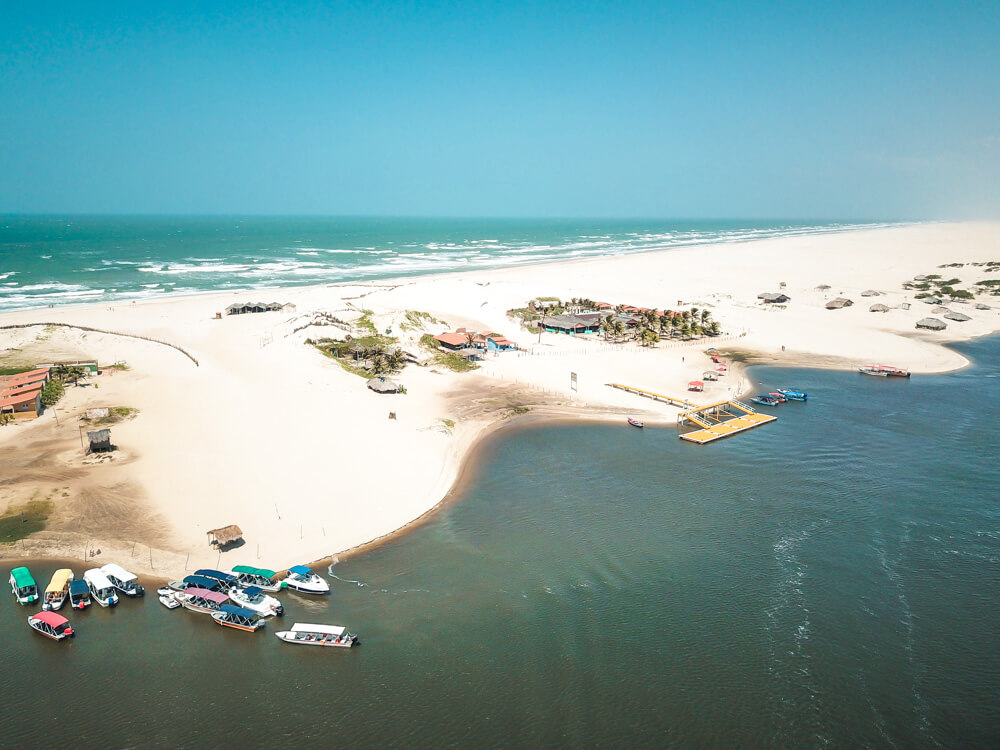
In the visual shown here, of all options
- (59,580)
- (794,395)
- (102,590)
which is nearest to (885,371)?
(794,395)

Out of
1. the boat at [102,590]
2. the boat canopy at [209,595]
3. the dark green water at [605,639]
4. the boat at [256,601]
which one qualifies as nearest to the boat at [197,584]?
the boat canopy at [209,595]

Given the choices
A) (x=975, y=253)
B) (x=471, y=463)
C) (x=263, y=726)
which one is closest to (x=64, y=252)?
(x=471, y=463)

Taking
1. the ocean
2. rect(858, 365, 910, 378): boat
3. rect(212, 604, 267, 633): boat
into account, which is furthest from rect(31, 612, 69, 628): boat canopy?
the ocean

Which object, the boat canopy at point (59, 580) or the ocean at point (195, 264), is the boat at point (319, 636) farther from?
the ocean at point (195, 264)

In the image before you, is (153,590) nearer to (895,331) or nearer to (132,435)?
(132,435)

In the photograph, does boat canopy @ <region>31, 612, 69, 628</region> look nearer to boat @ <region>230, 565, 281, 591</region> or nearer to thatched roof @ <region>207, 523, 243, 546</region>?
boat @ <region>230, 565, 281, 591</region>

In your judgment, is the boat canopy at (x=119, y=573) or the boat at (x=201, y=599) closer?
the boat at (x=201, y=599)
